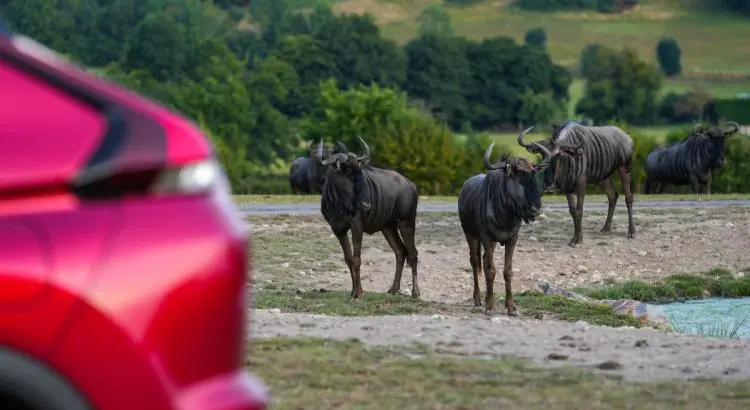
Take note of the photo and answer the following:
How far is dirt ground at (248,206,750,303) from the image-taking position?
25234mm

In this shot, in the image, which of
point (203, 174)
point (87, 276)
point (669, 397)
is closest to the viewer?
point (87, 276)

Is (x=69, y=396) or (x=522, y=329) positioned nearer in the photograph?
(x=69, y=396)

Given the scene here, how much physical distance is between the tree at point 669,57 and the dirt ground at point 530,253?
11367 cm

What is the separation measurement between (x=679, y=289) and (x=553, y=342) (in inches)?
536

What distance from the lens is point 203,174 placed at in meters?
5.48

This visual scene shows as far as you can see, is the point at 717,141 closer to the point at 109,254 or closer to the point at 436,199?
the point at 436,199

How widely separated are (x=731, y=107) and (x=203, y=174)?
120m

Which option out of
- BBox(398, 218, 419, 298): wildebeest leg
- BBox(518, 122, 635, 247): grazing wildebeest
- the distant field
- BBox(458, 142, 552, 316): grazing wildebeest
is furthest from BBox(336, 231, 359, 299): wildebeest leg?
the distant field

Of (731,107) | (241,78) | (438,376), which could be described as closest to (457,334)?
(438,376)

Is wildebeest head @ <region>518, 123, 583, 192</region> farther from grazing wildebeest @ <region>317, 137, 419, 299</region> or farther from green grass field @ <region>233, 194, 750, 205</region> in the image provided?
green grass field @ <region>233, 194, 750, 205</region>

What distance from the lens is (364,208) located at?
2058 centimetres

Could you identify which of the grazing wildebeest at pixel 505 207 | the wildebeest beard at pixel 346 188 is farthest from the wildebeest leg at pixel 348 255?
the grazing wildebeest at pixel 505 207

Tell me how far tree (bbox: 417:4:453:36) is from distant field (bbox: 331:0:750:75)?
1227mm

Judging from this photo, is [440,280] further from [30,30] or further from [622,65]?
[30,30]
